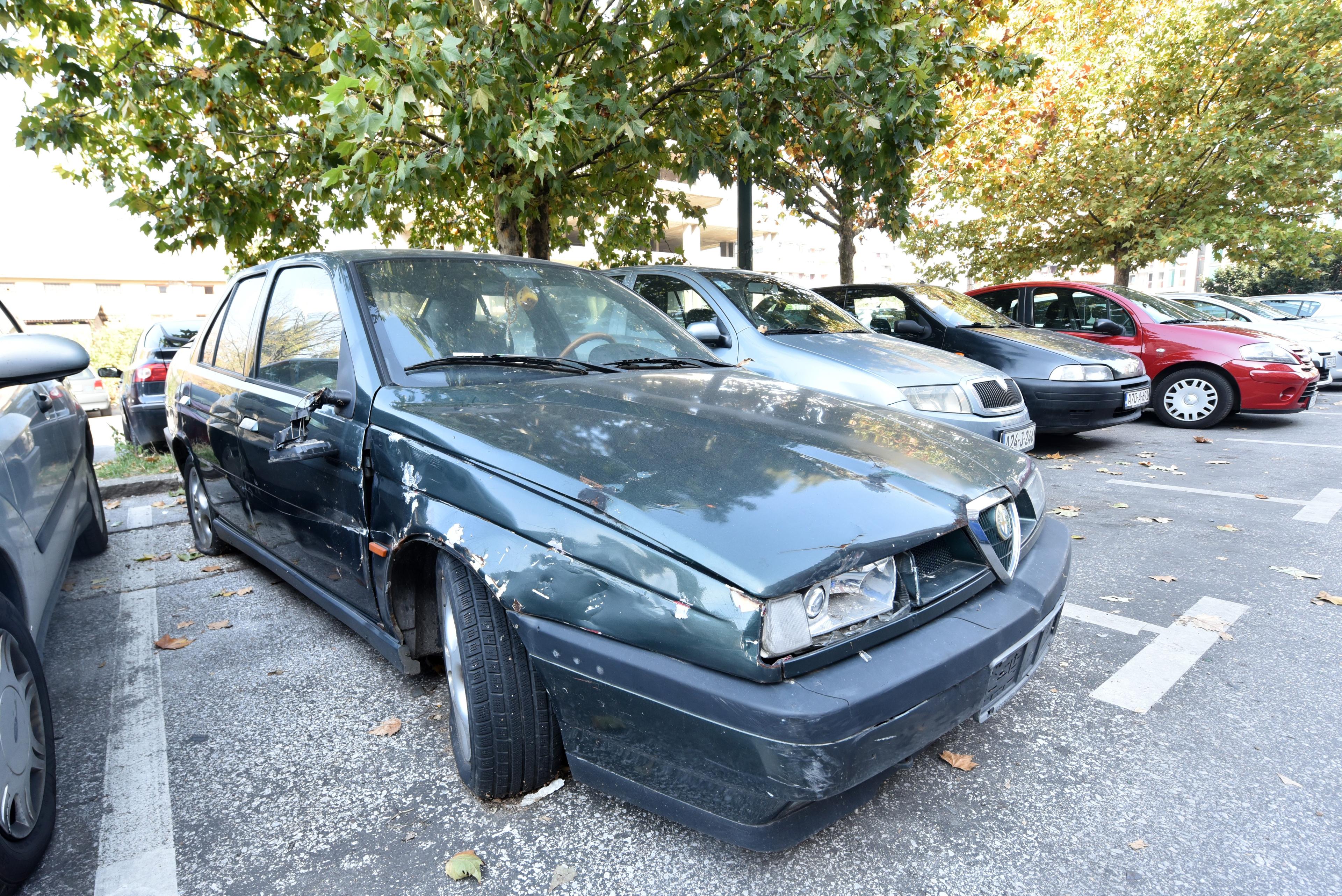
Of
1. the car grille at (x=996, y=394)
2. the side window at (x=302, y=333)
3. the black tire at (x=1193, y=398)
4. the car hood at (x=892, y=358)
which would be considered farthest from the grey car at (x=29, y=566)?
the black tire at (x=1193, y=398)

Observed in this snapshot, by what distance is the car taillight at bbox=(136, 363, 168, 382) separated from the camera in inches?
293

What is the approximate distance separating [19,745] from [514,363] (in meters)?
1.68

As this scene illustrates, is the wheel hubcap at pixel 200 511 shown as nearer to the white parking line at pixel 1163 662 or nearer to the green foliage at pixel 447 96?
the green foliage at pixel 447 96

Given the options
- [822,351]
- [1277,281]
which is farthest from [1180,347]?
[1277,281]

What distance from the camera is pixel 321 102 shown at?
4445 mm

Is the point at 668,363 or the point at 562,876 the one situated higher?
the point at 668,363

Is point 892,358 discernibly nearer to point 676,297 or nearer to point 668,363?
point 676,297

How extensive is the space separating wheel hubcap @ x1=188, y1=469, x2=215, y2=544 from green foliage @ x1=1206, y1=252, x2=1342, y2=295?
3638 centimetres

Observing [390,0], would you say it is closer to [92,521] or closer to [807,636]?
[92,521]

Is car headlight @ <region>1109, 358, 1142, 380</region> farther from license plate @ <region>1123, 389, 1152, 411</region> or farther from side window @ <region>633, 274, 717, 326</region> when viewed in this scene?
side window @ <region>633, 274, 717, 326</region>

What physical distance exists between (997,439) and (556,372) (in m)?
3.40

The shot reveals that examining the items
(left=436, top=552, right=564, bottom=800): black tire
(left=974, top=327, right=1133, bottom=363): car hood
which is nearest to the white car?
(left=974, top=327, right=1133, bottom=363): car hood

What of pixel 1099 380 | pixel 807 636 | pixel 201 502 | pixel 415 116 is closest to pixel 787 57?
pixel 415 116

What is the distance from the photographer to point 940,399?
5.00 m
